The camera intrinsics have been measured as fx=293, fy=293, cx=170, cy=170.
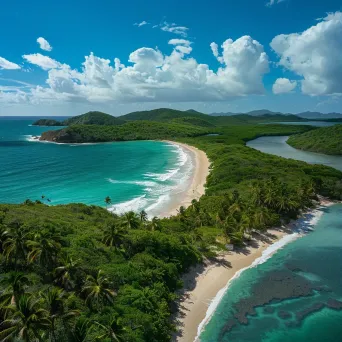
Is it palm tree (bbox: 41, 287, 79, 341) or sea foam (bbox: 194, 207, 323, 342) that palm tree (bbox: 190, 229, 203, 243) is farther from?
palm tree (bbox: 41, 287, 79, 341)

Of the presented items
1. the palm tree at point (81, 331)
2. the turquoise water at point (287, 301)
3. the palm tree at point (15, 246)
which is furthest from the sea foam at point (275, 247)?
the palm tree at point (15, 246)

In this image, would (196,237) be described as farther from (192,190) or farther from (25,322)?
(192,190)

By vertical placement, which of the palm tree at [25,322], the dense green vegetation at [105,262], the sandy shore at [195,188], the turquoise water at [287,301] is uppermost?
the palm tree at [25,322]

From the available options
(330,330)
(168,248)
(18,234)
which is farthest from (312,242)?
(18,234)

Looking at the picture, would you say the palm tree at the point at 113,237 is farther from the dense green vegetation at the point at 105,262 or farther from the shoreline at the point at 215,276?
the shoreline at the point at 215,276

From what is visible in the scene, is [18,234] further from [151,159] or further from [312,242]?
[151,159]

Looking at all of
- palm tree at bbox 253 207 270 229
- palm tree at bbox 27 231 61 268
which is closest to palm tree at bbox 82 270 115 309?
palm tree at bbox 27 231 61 268
